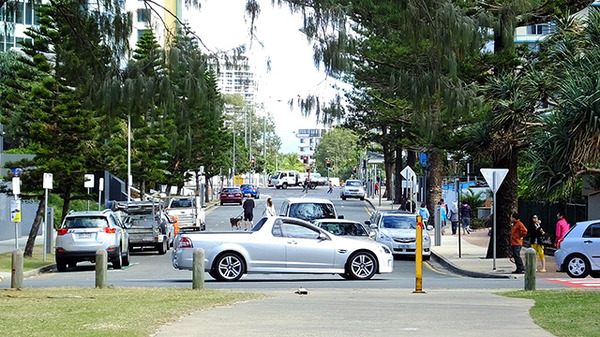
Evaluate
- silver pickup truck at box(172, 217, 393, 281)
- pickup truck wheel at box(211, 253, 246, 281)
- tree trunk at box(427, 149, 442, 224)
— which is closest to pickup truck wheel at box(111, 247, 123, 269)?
silver pickup truck at box(172, 217, 393, 281)

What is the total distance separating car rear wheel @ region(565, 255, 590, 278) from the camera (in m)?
24.6

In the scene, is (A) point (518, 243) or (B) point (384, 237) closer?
(A) point (518, 243)

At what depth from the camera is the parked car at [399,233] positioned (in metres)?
32.4

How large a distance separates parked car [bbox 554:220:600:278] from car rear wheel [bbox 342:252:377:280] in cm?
532

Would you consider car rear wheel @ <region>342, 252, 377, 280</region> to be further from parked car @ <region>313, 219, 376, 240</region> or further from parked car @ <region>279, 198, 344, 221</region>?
parked car @ <region>279, 198, 344, 221</region>

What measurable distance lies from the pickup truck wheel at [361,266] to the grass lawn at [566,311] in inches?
183

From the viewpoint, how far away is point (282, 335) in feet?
38.7

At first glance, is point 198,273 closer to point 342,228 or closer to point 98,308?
point 98,308

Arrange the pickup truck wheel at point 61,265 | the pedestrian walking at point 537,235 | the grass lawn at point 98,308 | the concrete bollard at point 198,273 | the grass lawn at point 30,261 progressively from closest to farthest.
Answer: the grass lawn at point 98,308 < the concrete bollard at point 198,273 < the pedestrian walking at point 537,235 < the pickup truck wheel at point 61,265 < the grass lawn at point 30,261

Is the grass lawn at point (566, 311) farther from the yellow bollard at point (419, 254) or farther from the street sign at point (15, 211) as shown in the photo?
the street sign at point (15, 211)

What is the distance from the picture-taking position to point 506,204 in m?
31.5

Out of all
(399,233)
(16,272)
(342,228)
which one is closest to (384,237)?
(399,233)

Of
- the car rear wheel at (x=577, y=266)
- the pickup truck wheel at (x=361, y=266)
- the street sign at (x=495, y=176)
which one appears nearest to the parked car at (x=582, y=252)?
the car rear wheel at (x=577, y=266)

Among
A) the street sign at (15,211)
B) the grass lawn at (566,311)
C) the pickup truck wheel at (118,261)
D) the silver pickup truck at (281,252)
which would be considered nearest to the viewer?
the grass lawn at (566,311)
